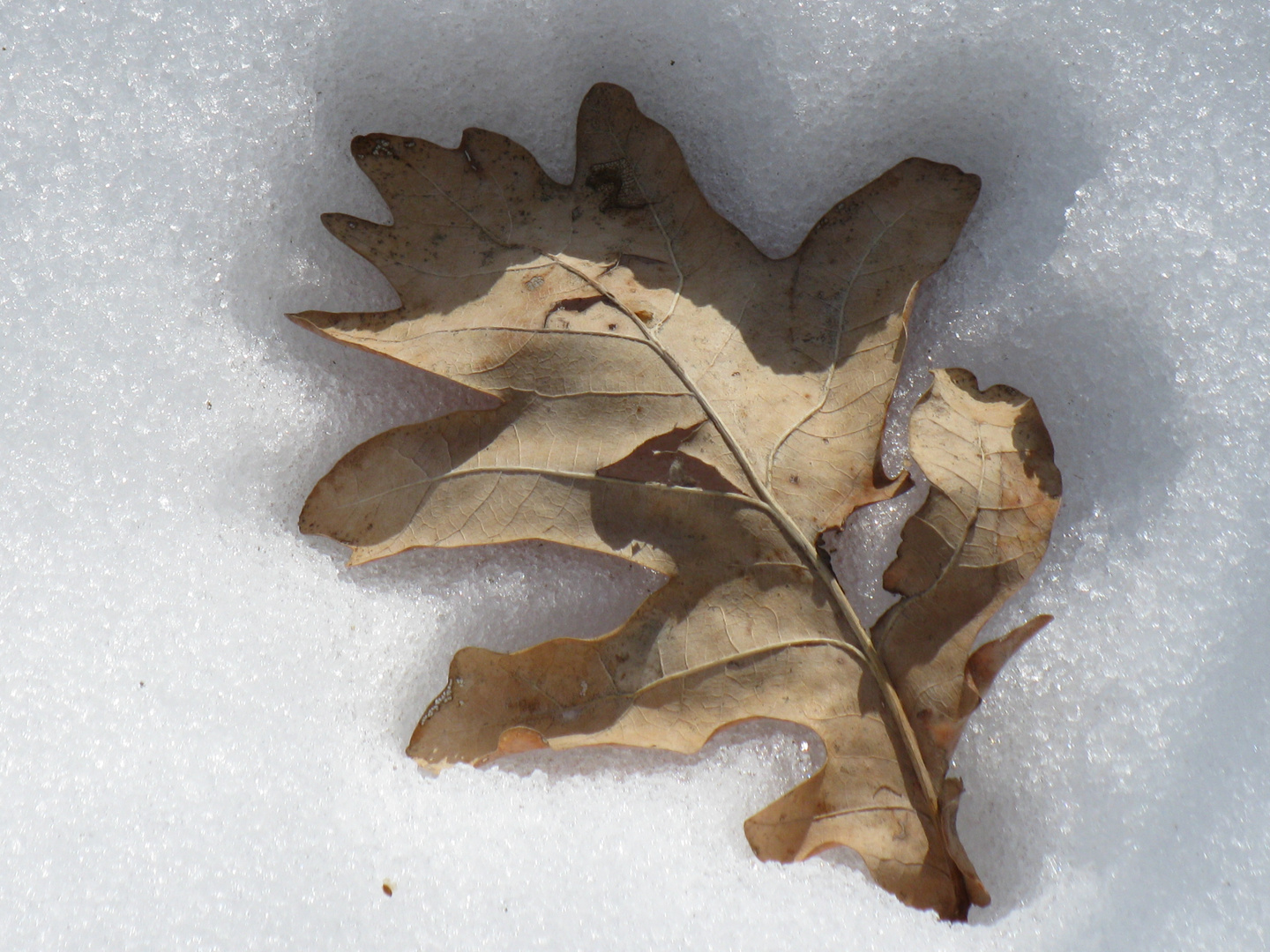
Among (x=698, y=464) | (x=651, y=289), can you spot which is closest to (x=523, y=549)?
(x=698, y=464)

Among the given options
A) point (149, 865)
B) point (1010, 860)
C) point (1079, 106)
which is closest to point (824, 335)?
point (1079, 106)

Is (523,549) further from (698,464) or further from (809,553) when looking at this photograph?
(809,553)

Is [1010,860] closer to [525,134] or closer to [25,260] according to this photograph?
[525,134]

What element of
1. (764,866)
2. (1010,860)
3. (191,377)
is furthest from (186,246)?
(1010,860)

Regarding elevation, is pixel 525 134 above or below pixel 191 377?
above

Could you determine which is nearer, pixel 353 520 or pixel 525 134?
pixel 353 520

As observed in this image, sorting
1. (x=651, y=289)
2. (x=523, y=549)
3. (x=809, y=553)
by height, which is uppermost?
(x=651, y=289)

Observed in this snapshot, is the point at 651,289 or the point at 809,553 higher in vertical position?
the point at 651,289

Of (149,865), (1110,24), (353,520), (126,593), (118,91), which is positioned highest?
(1110,24)
